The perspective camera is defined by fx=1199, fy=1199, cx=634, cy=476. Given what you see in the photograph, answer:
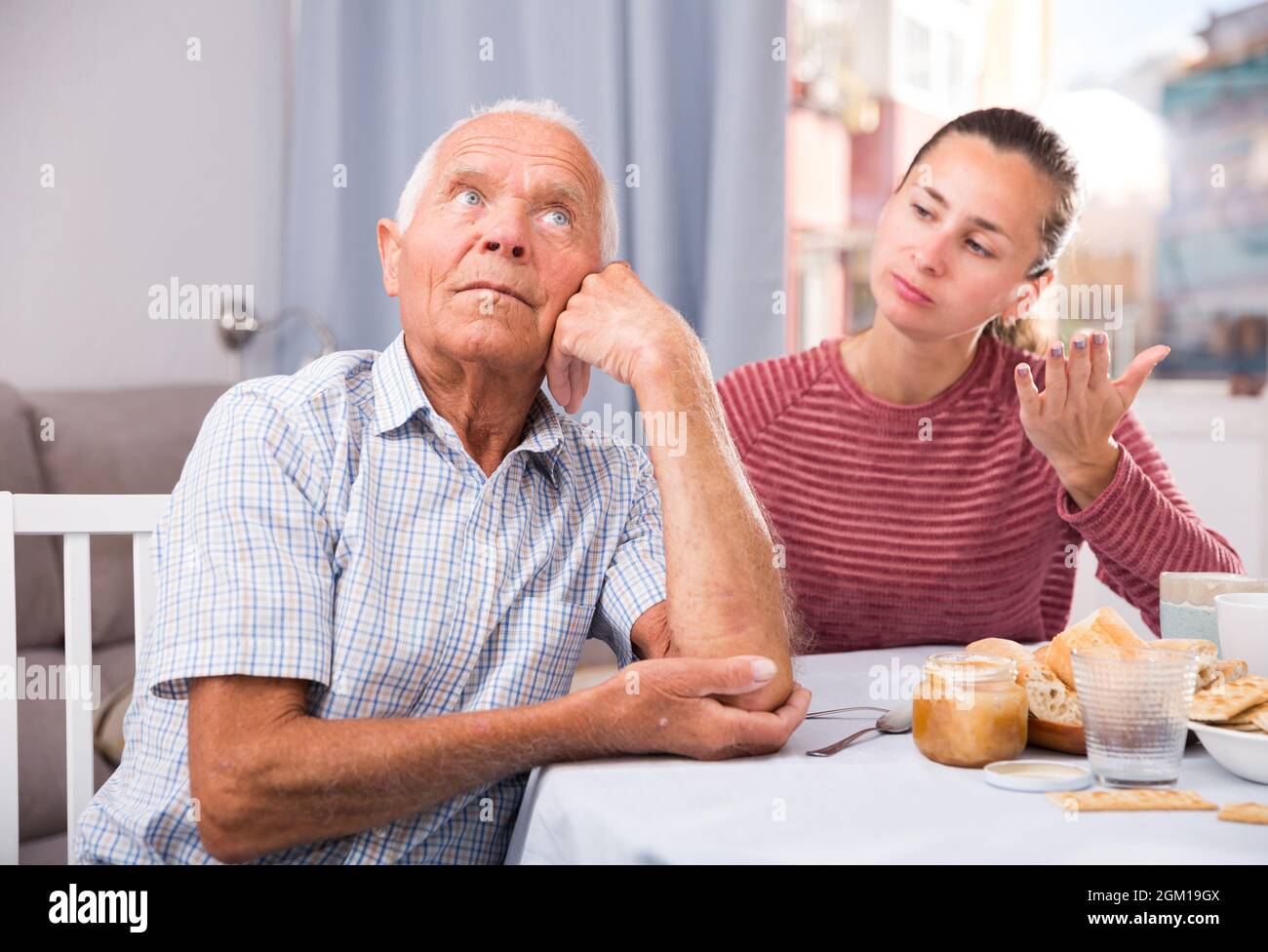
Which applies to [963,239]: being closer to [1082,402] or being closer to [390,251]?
[1082,402]

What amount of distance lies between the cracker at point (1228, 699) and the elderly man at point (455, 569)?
320mm

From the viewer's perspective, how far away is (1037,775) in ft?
3.03

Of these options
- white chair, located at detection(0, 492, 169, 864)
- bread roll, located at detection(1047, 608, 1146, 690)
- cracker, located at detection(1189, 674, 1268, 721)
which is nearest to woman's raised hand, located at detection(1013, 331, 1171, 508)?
bread roll, located at detection(1047, 608, 1146, 690)

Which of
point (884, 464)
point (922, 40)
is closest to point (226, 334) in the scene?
point (884, 464)

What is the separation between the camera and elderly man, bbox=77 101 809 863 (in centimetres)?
96

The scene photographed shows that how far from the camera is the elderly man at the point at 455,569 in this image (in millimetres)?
965

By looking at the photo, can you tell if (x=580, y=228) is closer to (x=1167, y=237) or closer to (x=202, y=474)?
(x=202, y=474)

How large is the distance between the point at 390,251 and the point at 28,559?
4.27ft

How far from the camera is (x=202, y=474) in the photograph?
1.05 m

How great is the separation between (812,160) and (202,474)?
5594mm

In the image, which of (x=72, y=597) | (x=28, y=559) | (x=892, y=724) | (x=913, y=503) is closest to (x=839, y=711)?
(x=892, y=724)

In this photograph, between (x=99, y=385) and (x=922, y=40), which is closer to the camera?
(x=99, y=385)

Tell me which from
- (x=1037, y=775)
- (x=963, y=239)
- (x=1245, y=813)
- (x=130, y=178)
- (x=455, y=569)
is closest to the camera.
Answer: (x=1245, y=813)

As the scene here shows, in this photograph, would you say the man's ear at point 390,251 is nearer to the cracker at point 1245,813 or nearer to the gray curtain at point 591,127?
the cracker at point 1245,813
